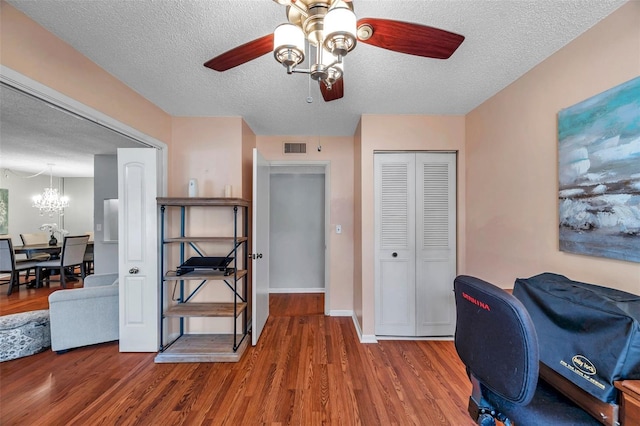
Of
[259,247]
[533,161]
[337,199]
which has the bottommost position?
[259,247]

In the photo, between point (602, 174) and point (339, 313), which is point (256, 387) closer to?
point (339, 313)

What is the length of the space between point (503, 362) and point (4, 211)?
9.25 m

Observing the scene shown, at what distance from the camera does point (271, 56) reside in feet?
5.98

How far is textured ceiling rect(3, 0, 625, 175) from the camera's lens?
4.59 ft

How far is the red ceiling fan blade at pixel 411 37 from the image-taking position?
1.08 metres

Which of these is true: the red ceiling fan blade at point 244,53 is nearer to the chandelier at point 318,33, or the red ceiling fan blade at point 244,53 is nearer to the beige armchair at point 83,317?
the chandelier at point 318,33

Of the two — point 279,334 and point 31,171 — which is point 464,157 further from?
point 31,171

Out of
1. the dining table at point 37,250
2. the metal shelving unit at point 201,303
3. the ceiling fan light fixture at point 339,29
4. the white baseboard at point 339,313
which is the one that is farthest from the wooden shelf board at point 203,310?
the dining table at point 37,250

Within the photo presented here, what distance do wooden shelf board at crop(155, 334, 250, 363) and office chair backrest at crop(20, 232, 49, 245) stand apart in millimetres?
5558

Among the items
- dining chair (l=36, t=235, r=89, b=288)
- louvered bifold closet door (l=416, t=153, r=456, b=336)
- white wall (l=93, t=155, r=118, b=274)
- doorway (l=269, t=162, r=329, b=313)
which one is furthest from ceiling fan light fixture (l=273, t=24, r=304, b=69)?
dining chair (l=36, t=235, r=89, b=288)

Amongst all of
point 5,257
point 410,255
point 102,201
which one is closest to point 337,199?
point 410,255

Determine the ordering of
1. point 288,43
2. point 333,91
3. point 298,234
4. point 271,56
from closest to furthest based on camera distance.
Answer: point 288,43 < point 333,91 < point 271,56 < point 298,234

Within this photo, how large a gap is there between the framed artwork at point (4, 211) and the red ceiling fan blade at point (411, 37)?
864 cm

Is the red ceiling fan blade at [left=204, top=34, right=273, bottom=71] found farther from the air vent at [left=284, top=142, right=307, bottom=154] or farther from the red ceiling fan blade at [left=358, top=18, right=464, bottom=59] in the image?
the air vent at [left=284, top=142, right=307, bottom=154]
